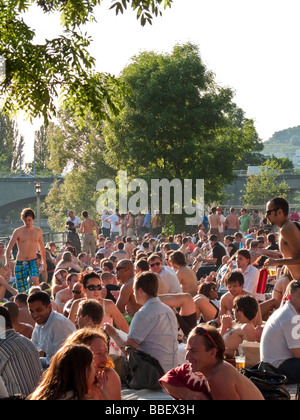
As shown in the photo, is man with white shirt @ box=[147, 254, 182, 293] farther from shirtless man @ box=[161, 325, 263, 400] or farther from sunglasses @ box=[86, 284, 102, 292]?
shirtless man @ box=[161, 325, 263, 400]

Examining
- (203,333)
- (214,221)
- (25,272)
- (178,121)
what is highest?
(178,121)

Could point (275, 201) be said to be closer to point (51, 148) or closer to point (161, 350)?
point (161, 350)

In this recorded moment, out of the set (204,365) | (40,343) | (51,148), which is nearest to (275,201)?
(40,343)

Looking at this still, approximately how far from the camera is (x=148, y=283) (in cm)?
760

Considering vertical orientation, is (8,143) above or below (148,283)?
above

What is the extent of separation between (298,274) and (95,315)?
99.7 inches

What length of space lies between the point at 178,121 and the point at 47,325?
30.2 metres

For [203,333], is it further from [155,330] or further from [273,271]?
[273,271]

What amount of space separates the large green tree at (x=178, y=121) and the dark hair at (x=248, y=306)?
29.1 metres

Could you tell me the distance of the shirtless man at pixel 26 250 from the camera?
14.3 meters

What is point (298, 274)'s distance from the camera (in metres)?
8.58

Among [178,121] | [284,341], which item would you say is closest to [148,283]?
[284,341]

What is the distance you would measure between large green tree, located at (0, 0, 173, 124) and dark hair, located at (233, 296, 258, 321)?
3139mm

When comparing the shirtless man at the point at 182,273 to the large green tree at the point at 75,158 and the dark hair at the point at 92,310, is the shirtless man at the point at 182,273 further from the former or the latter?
the large green tree at the point at 75,158
